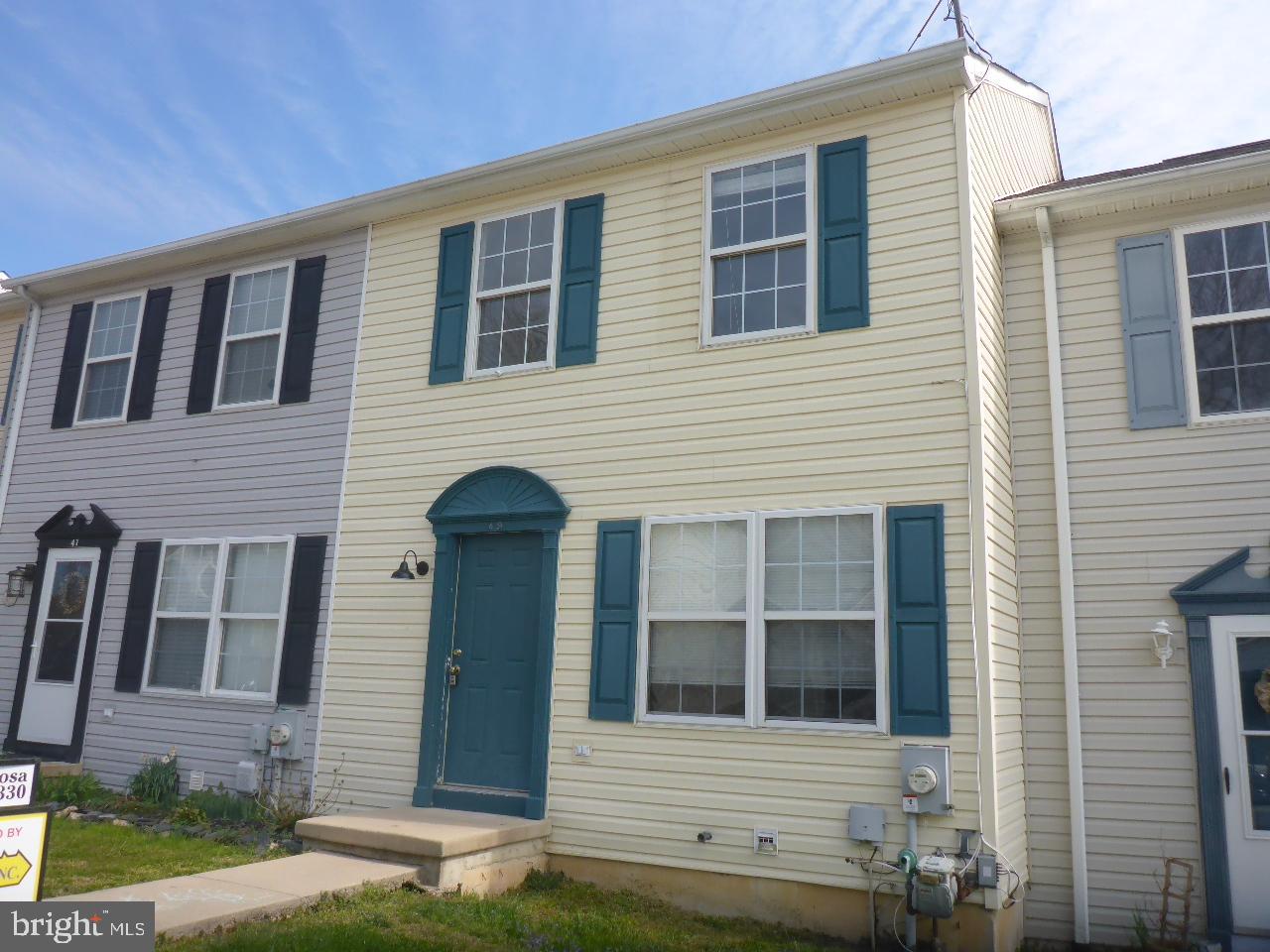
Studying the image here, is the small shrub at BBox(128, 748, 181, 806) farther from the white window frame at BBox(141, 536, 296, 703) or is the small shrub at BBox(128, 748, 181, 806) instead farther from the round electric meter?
the round electric meter

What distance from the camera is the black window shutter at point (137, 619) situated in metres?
9.53

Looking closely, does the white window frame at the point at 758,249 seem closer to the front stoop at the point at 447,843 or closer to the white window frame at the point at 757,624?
the white window frame at the point at 757,624

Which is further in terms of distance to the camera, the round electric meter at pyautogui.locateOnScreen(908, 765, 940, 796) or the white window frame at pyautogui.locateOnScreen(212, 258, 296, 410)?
the white window frame at pyautogui.locateOnScreen(212, 258, 296, 410)

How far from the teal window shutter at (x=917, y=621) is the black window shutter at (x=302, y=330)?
569 centimetres

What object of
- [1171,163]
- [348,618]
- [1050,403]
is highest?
[1171,163]

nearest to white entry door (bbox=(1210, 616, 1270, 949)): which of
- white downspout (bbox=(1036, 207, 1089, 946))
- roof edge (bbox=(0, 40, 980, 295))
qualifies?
white downspout (bbox=(1036, 207, 1089, 946))

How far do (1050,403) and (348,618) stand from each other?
579 centimetres

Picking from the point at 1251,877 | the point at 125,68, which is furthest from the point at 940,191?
the point at 125,68

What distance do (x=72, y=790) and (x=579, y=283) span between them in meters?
6.55

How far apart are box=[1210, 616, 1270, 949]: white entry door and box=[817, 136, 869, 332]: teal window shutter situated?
3.11 m

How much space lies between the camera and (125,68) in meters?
12.6

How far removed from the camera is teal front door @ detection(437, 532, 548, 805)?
7.41 metres

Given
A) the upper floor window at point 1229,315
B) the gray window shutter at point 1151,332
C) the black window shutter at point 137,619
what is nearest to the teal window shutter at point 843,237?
the gray window shutter at point 1151,332

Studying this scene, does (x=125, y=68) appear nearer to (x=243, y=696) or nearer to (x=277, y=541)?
(x=277, y=541)
